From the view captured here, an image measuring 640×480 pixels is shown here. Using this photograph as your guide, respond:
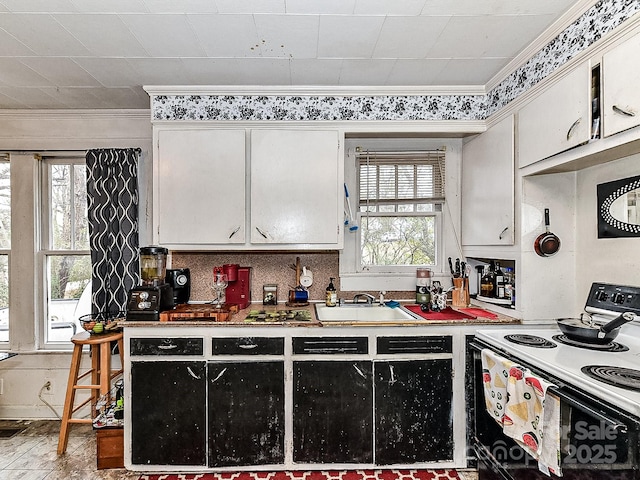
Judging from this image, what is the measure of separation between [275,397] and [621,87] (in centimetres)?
233

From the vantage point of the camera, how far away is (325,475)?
232 cm

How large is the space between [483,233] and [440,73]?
1.12 m

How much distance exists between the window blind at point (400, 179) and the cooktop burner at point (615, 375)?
175 centimetres

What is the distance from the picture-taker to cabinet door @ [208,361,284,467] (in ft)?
7.57

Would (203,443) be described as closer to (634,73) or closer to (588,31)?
(634,73)

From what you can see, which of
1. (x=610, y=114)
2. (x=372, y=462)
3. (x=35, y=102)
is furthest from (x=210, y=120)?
(x=372, y=462)

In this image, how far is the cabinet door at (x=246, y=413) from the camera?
2.31 metres

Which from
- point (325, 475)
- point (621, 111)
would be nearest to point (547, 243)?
point (621, 111)

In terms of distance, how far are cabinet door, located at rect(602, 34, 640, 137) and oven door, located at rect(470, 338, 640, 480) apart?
3.55 ft

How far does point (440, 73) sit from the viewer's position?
2463 millimetres

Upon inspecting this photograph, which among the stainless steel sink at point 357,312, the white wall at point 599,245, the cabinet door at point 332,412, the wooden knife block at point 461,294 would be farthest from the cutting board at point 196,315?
the white wall at point 599,245

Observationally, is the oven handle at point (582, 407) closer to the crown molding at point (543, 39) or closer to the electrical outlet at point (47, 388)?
the crown molding at point (543, 39)

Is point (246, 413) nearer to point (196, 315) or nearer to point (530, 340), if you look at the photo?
point (196, 315)

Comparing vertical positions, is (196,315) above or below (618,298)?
below
